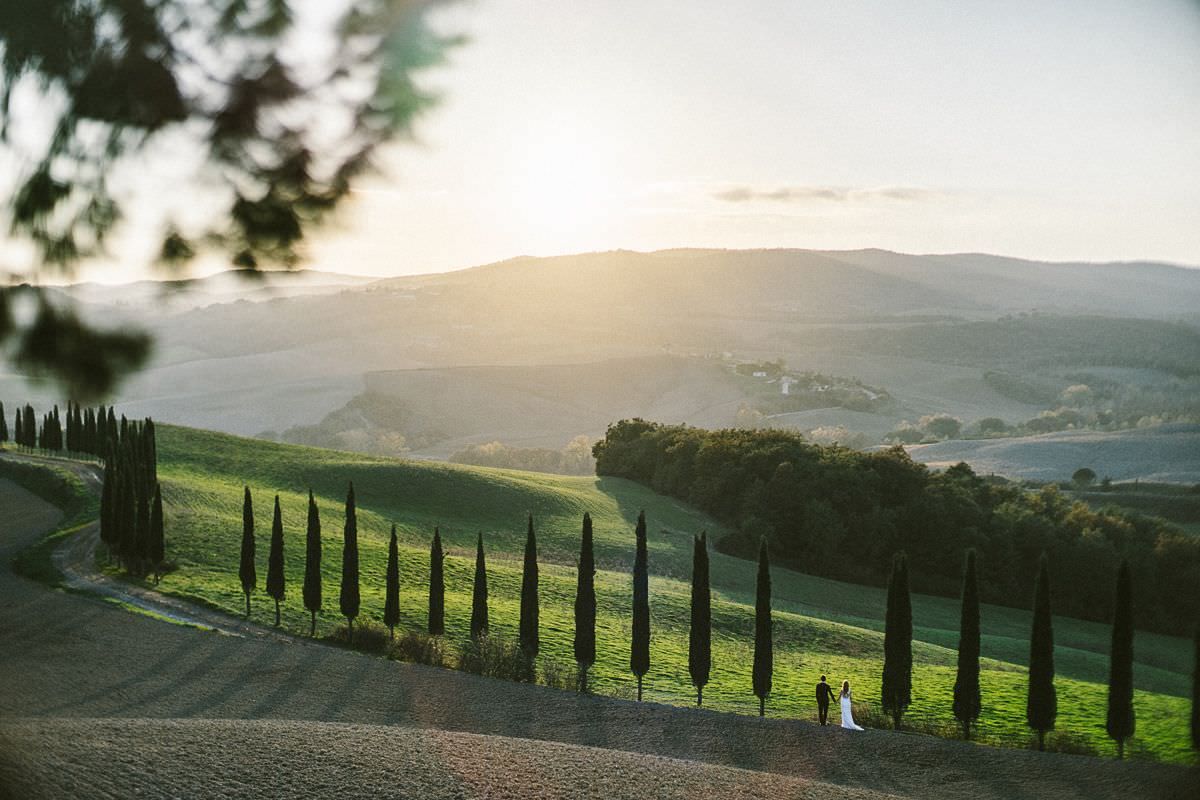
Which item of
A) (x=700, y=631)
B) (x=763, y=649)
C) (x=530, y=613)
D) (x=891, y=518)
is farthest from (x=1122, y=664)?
(x=891, y=518)

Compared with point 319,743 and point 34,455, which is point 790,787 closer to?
point 319,743

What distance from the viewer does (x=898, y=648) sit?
2581 centimetres

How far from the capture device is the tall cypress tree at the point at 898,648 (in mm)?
25750

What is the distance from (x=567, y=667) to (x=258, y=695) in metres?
10.7

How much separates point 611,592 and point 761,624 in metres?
17.8

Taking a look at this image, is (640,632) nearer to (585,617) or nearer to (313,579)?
(585,617)

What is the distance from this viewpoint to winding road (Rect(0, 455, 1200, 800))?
12094 mm

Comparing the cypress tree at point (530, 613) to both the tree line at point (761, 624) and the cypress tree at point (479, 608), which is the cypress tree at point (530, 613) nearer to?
the tree line at point (761, 624)

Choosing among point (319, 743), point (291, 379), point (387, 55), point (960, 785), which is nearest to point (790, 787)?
point (960, 785)

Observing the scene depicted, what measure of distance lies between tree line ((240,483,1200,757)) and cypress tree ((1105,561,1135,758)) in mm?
21

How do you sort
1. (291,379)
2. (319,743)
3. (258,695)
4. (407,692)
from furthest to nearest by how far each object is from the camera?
1. (291,379)
2. (407,692)
3. (258,695)
4. (319,743)

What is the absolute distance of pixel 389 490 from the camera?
68312 millimetres

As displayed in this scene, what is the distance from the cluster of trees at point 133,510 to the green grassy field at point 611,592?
1275 mm

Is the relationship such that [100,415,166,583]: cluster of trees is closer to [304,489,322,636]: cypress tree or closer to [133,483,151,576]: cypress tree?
[133,483,151,576]: cypress tree
